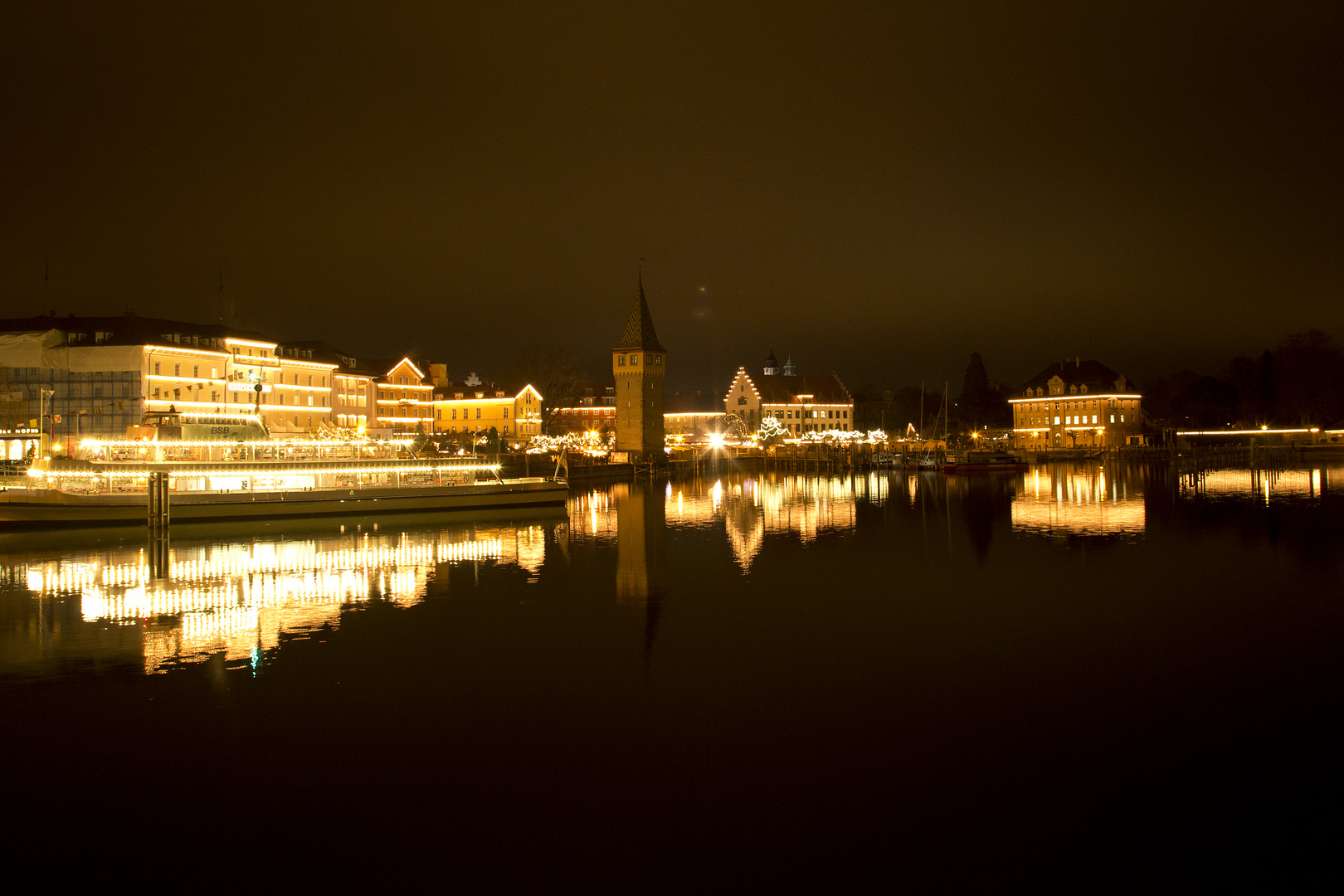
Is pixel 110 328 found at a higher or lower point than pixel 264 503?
higher

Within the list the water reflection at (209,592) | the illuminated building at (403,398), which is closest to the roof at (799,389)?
the illuminated building at (403,398)

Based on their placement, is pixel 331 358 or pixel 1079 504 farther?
pixel 331 358

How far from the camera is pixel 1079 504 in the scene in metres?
34.9

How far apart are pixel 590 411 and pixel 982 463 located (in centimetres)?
4042

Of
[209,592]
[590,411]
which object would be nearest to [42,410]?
[209,592]

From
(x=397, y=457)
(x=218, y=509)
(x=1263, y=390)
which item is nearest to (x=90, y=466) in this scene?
(x=218, y=509)

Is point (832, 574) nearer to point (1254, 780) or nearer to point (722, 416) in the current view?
point (1254, 780)

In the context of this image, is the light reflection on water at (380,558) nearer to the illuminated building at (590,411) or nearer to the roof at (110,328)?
the roof at (110,328)

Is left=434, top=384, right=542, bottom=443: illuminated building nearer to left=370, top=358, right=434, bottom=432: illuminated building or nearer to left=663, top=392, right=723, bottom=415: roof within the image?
left=370, top=358, right=434, bottom=432: illuminated building

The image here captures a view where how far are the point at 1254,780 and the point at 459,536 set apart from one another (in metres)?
21.0

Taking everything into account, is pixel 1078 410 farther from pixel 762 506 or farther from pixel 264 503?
pixel 264 503

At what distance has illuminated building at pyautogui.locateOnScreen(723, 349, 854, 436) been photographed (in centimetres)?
8850

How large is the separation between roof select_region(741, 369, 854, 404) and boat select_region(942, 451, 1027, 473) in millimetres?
25535

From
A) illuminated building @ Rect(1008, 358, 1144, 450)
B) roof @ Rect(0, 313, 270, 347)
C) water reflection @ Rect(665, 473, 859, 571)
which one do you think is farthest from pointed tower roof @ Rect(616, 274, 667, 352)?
illuminated building @ Rect(1008, 358, 1144, 450)
